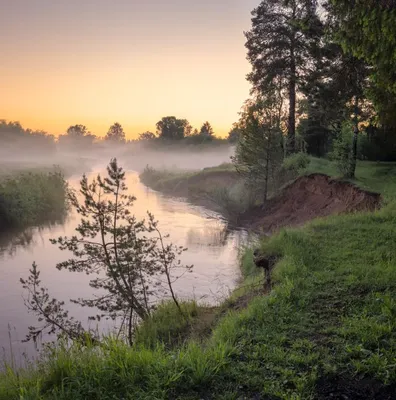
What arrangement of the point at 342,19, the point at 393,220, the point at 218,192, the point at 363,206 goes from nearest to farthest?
the point at 342,19, the point at 393,220, the point at 363,206, the point at 218,192

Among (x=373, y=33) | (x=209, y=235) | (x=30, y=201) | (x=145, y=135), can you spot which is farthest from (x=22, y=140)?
(x=373, y=33)

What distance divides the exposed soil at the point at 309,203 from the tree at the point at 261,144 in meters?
1.98

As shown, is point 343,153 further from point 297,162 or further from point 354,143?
point 297,162

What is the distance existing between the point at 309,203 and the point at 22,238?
1731 centimetres

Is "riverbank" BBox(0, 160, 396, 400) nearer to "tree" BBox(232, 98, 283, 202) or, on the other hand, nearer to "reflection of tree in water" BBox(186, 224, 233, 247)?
"reflection of tree in water" BBox(186, 224, 233, 247)

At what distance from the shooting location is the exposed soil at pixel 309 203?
1717cm

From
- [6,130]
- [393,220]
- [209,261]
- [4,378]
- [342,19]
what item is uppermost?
[6,130]

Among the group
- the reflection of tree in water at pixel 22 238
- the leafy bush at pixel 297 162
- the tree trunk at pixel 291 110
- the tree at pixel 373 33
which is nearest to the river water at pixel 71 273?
the reflection of tree in water at pixel 22 238

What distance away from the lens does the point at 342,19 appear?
30.2 ft

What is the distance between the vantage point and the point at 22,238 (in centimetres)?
2295

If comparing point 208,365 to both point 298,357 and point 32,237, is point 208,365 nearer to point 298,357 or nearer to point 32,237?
point 298,357

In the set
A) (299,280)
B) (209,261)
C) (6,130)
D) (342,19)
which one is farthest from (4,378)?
(6,130)

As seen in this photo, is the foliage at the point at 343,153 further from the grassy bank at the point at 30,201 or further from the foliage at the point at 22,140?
the foliage at the point at 22,140

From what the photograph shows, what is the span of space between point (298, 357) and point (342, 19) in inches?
317
